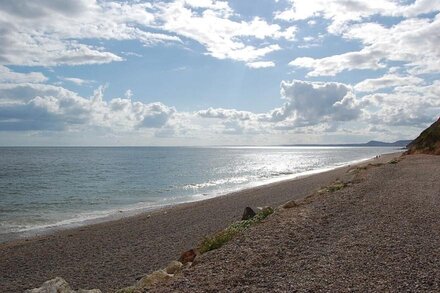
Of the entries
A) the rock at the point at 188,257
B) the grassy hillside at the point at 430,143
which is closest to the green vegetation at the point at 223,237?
the rock at the point at 188,257

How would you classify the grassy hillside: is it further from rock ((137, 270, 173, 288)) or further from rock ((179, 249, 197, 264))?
rock ((137, 270, 173, 288))

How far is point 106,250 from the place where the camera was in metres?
16.6

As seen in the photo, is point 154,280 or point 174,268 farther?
point 174,268

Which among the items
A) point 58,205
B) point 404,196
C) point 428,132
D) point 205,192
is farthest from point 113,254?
point 428,132

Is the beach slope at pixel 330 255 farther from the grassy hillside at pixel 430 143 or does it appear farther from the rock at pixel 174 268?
the grassy hillside at pixel 430 143

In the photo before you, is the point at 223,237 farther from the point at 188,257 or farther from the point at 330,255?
the point at 330,255

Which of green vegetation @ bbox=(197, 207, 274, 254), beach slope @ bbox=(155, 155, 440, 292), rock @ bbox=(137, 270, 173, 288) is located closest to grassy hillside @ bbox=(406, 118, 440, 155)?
beach slope @ bbox=(155, 155, 440, 292)

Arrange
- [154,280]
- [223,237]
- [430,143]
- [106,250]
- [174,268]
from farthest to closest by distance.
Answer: [430,143], [106,250], [223,237], [174,268], [154,280]

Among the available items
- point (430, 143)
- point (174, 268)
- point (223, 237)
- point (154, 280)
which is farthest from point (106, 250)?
point (430, 143)

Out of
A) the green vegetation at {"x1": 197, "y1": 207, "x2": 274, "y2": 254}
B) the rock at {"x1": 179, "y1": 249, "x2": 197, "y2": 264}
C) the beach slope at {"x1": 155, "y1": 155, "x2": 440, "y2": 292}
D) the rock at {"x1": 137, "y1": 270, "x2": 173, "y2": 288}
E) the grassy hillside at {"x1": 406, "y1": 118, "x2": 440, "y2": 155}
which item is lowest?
the rock at {"x1": 179, "y1": 249, "x2": 197, "y2": 264}

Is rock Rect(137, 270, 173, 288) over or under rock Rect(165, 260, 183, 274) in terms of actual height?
over

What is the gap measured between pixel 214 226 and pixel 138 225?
4573 millimetres

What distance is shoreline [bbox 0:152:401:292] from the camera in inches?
523

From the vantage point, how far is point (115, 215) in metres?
27.8
